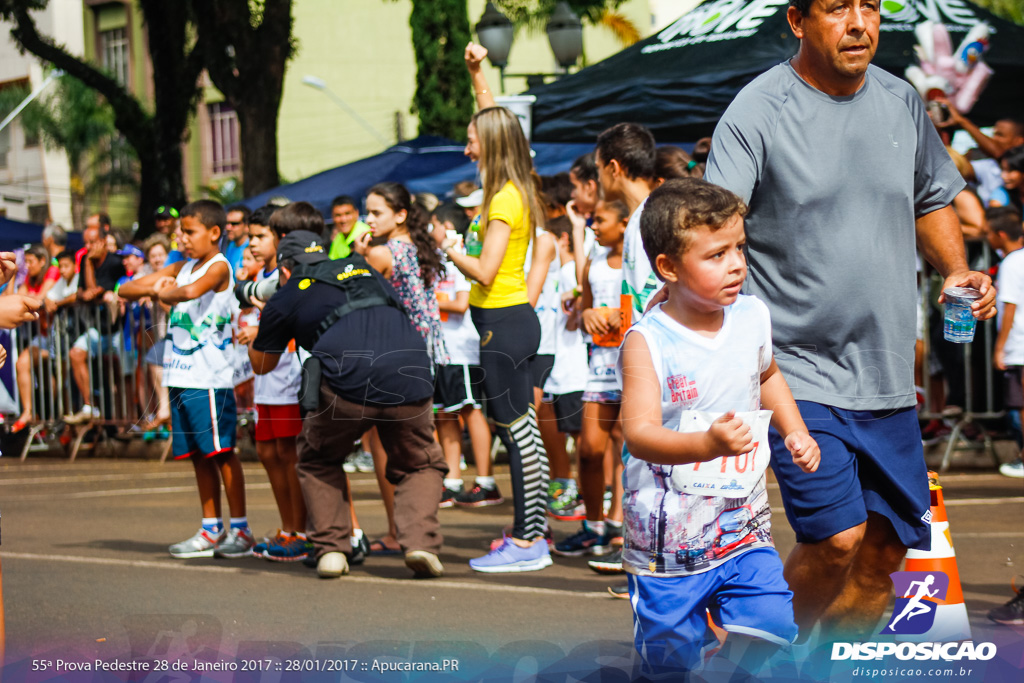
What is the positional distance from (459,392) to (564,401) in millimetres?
1155

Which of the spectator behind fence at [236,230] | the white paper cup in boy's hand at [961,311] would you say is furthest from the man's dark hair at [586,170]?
the spectator behind fence at [236,230]

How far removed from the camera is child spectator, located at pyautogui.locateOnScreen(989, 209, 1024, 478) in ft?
23.5

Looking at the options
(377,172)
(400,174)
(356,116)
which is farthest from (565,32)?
(356,116)

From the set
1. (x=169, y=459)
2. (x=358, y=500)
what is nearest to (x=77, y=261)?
(x=169, y=459)

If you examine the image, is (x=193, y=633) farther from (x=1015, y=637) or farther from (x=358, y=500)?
(x=358, y=500)

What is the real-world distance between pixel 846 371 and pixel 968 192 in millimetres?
Result: 6188

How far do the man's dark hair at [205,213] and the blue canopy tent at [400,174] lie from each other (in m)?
5.34

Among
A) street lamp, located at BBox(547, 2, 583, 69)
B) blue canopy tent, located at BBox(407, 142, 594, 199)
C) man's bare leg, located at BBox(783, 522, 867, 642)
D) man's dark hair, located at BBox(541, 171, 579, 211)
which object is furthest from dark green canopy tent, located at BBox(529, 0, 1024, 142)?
man's bare leg, located at BBox(783, 522, 867, 642)

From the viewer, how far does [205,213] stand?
6.77 meters

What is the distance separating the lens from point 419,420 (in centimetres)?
600

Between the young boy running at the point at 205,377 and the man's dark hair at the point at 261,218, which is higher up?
the man's dark hair at the point at 261,218

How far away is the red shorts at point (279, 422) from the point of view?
21.5ft

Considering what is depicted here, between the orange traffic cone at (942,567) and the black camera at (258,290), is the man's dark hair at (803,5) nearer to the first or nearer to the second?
the orange traffic cone at (942,567)

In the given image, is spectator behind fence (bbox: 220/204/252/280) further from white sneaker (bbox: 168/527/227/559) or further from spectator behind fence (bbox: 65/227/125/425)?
white sneaker (bbox: 168/527/227/559)
